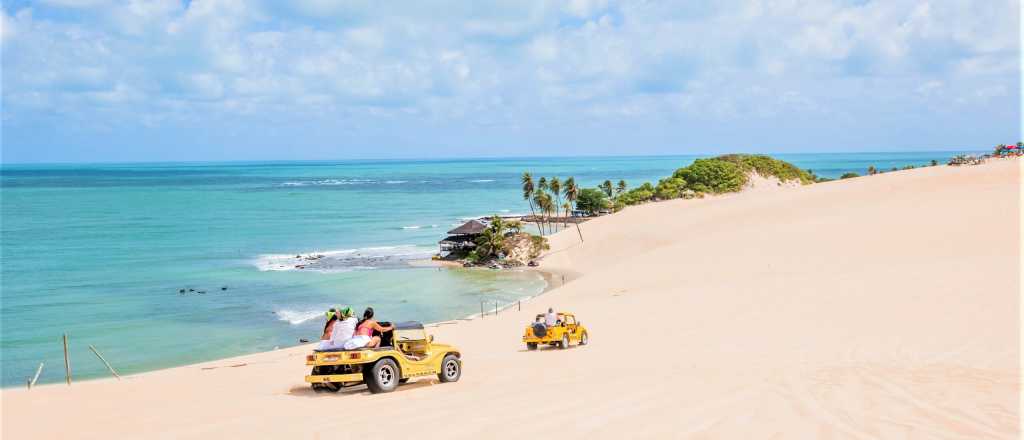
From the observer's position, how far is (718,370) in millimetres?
15414

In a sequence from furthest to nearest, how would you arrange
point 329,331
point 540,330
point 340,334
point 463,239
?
1. point 463,239
2. point 540,330
3. point 329,331
4. point 340,334

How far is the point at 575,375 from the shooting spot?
15.0 metres

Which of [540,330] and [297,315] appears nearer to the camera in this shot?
[540,330]

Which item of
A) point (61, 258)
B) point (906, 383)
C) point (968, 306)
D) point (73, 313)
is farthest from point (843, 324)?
point (61, 258)

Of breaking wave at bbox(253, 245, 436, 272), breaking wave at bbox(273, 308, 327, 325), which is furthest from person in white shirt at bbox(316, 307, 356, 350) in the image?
breaking wave at bbox(253, 245, 436, 272)

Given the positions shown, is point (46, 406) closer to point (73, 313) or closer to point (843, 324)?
point (843, 324)

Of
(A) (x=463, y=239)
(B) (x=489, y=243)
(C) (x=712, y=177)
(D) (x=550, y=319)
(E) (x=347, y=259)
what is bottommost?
(E) (x=347, y=259)

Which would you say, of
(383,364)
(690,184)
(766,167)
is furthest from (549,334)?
(766,167)

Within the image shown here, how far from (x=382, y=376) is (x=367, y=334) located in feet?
2.49

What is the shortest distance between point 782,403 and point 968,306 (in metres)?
14.7

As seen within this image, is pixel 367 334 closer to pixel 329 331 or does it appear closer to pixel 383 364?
pixel 383 364

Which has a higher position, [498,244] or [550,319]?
[550,319]

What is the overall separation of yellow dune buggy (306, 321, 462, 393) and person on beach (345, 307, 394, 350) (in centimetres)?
11

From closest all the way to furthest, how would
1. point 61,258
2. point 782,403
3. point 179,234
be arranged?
1. point 782,403
2. point 61,258
3. point 179,234
